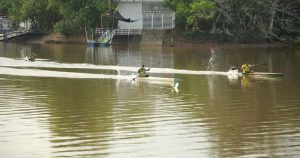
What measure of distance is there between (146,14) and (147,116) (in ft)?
155

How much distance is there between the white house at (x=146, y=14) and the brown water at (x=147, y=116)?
93.2 ft

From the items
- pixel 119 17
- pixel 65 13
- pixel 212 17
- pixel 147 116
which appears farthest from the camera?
pixel 65 13

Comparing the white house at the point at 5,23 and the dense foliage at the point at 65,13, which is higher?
the dense foliage at the point at 65,13

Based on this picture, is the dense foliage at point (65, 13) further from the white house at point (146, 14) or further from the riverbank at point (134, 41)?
the white house at point (146, 14)

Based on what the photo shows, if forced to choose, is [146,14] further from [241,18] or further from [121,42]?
[241,18]

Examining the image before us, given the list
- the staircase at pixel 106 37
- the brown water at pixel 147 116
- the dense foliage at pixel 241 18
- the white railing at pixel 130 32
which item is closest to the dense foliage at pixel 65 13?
the staircase at pixel 106 37

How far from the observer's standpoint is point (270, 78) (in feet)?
109

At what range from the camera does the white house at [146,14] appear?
66000mm

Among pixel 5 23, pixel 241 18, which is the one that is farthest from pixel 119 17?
pixel 5 23

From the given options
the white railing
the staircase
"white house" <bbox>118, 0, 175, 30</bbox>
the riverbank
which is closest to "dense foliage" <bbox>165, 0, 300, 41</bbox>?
the riverbank

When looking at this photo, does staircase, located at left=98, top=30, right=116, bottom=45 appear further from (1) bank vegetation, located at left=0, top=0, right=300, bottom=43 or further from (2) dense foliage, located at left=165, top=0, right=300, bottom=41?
(2) dense foliage, located at left=165, top=0, right=300, bottom=41

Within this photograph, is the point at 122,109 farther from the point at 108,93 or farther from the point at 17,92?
the point at 17,92

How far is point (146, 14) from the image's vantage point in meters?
67.2

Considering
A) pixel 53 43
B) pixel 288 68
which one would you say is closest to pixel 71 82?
pixel 288 68
